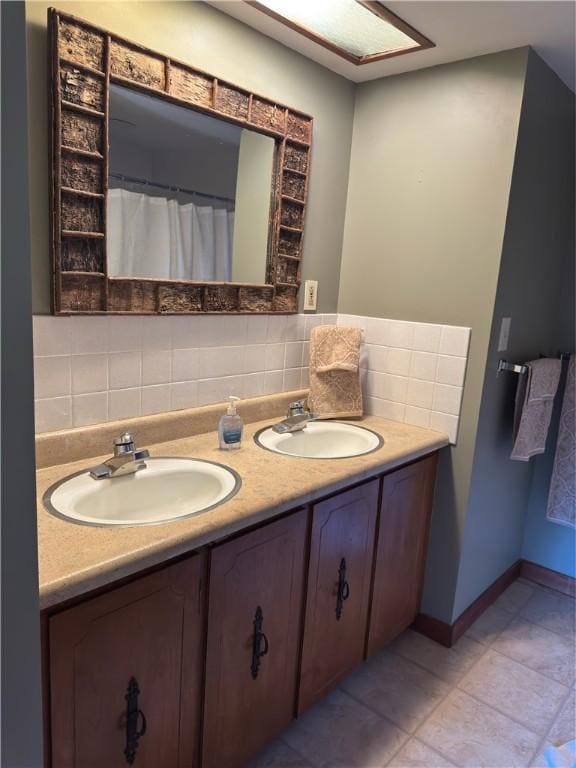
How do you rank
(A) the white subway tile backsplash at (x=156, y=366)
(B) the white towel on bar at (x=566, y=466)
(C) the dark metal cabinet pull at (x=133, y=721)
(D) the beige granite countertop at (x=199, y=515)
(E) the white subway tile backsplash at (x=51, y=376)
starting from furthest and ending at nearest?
(B) the white towel on bar at (x=566, y=466) < (A) the white subway tile backsplash at (x=156, y=366) < (E) the white subway tile backsplash at (x=51, y=376) < (C) the dark metal cabinet pull at (x=133, y=721) < (D) the beige granite countertop at (x=199, y=515)

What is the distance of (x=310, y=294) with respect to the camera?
2.04 metres

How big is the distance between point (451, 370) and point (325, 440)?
1.70 ft

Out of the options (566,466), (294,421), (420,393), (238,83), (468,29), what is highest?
(468,29)

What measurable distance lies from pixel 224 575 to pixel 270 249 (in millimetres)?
1105

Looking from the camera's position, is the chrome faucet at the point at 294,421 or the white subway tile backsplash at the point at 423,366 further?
the white subway tile backsplash at the point at 423,366

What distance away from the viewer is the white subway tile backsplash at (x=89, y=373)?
1404 mm

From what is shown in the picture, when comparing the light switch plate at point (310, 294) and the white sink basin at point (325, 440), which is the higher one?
the light switch plate at point (310, 294)

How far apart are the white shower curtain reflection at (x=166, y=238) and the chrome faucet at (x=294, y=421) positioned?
0.50 meters

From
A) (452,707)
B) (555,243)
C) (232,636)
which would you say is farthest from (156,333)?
(555,243)

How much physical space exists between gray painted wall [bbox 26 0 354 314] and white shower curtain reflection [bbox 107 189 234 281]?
19 centimetres

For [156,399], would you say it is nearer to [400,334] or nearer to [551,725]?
[400,334]

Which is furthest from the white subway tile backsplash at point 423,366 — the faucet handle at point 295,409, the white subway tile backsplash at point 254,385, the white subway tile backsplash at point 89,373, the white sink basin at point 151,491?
the white subway tile backsplash at point 89,373

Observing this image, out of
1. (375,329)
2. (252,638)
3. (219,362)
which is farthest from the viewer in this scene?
(375,329)

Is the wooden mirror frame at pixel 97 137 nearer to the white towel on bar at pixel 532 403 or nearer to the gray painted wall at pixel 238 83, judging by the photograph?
the gray painted wall at pixel 238 83
